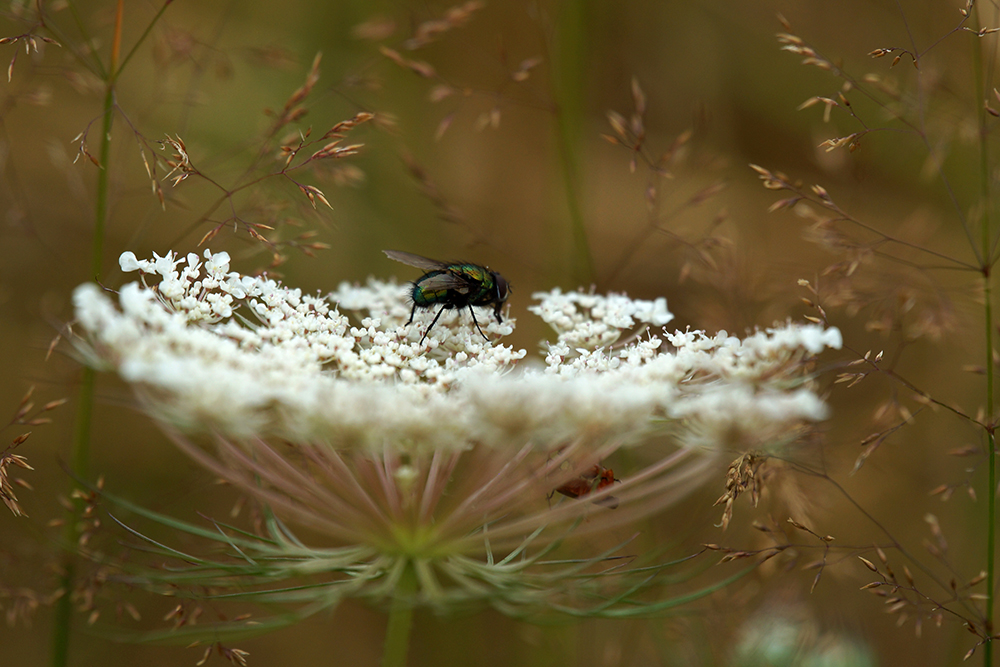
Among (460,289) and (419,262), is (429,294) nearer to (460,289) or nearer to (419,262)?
(460,289)

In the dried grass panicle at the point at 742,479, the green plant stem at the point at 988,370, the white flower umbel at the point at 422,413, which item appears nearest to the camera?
the white flower umbel at the point at 422,413

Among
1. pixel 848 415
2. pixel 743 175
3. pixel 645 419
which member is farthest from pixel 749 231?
pixel 645 419

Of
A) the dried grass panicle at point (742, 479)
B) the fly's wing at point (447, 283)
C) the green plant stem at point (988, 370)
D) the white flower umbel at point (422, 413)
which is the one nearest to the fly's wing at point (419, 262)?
the fly's wing at point (447, 283)

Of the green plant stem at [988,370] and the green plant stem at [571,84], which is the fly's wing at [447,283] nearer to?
the green plant stem at [571,84]

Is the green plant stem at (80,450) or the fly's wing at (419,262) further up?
the fly's wing at (419,262)

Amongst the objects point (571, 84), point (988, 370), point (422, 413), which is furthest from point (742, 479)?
point (571, 84)

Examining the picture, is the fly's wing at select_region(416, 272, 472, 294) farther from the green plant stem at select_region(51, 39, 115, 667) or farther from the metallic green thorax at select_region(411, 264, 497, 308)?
the green plant stem at select_region(51, 39, 115, 667)

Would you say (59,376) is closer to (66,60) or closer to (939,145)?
(66,60)
